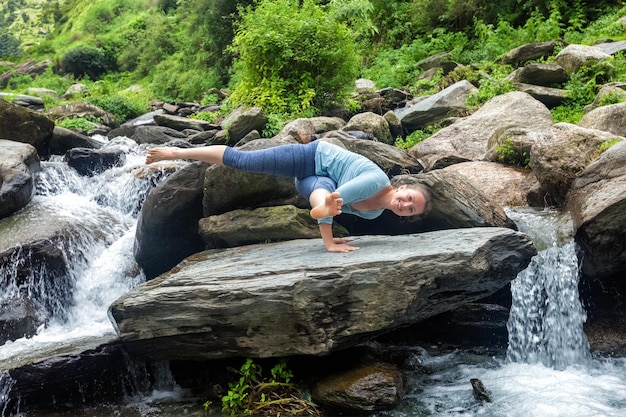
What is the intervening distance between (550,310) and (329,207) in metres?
3.00

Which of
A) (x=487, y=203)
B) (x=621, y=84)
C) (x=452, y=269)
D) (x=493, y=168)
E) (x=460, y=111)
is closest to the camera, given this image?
(x=452, y=269)

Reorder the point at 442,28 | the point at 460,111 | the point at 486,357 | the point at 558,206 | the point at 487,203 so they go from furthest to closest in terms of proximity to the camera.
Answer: the point at 442,28 < the point at 460,111 < the point at 558,206 < the point at 487,203 < the point at 486,357

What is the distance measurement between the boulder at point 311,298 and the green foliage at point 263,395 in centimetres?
24

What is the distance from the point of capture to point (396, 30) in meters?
22.9

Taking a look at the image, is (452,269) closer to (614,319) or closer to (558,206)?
(614,319)

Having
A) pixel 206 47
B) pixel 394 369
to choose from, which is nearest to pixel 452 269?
pixel 394 369

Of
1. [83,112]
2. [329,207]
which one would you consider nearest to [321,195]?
[329,207]

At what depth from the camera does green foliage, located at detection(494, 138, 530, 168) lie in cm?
879

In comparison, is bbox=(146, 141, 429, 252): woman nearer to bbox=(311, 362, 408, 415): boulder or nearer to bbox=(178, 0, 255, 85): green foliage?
bbox=(311, 362, 408, 415): boulder

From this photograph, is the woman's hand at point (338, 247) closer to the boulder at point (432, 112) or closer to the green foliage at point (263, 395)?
the green foliage at point (263, 395)

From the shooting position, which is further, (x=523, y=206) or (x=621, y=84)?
(x=621, y=84)

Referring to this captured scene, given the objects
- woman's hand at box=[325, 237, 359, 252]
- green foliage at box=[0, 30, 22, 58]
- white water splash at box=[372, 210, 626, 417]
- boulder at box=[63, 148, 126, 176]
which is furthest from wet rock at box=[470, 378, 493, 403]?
green foliage at box=[0, 30, 22, 58]

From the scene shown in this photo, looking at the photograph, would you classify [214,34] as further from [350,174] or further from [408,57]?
[350,174]

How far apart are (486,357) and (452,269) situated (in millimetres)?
1552
